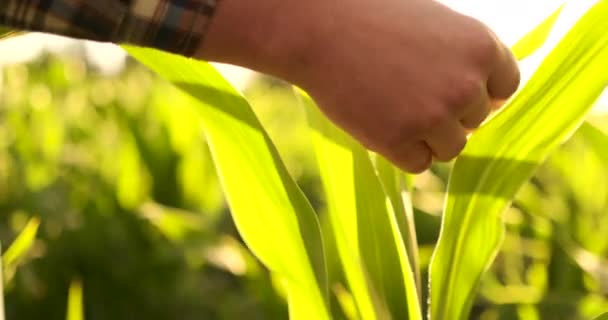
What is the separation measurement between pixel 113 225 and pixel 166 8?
47 cm

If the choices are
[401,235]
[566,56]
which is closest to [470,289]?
[401,235]

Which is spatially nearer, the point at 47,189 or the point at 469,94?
the point at 469,94

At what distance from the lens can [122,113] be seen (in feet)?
2.67

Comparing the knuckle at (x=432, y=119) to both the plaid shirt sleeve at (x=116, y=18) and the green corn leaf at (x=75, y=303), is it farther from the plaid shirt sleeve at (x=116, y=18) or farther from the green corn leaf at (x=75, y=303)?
the green corn leaf at (x=75, y=303)

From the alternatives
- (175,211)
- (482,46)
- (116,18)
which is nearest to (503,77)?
(482,46)

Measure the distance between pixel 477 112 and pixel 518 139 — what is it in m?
0.20

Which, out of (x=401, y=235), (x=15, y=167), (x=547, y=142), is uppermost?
(x=547, y=142)

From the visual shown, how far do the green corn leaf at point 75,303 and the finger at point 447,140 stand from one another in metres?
0.44

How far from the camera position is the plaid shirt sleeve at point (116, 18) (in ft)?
1.06

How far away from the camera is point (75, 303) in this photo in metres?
0.72

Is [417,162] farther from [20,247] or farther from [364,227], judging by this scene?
[20,247]

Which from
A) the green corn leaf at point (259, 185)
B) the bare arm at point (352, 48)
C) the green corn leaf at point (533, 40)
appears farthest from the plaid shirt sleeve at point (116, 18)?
the green corn leaf at point (533, 40)

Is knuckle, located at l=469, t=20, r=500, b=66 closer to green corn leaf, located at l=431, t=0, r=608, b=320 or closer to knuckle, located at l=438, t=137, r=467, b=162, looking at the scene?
knuckle, located at l=438, t=137, r=467, b=162

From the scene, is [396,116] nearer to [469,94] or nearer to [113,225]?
[469,94]
